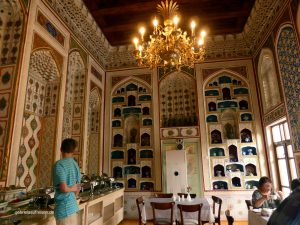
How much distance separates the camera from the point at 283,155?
18.5 feet

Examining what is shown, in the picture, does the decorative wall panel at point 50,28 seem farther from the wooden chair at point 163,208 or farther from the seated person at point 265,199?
the seated person at point 265,199

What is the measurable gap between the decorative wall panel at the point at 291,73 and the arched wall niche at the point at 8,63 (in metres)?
5.31

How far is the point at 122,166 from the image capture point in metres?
7.21

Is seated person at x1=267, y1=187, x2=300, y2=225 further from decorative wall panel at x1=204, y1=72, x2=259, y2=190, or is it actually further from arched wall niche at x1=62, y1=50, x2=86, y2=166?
decorative wall panel at x1=204, y1=72, x2=259, y2=190

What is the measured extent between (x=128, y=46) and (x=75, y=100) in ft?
9.05

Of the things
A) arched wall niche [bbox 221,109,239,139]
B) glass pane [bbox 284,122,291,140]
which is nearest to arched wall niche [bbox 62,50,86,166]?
arched wall niche [bbox 221,109,239,139]

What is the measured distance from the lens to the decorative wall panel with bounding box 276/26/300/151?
4543mm

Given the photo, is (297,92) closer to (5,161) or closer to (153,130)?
(153,130)

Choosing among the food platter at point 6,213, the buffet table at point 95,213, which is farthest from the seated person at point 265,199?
the food platter at point 6,213

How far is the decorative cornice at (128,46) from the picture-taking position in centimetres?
535

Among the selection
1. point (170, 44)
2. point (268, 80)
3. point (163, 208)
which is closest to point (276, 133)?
point (268, 80)

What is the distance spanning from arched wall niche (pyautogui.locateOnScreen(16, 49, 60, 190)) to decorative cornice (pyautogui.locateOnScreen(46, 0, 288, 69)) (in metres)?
1.30

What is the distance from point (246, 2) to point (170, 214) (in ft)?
17.8

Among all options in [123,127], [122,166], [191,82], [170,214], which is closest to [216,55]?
[191,82]
